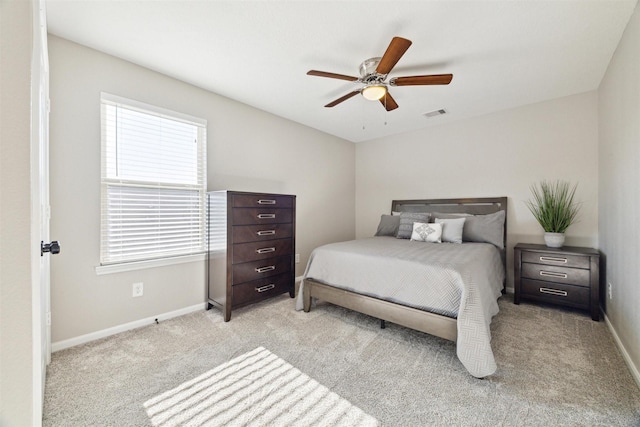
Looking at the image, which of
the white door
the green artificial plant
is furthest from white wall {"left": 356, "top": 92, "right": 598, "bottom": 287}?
the white door

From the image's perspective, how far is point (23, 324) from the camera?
51cm

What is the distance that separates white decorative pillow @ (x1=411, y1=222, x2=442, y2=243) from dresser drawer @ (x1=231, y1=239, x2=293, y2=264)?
1605 mm

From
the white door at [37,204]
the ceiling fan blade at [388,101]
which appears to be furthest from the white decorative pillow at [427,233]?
the white door at [37,204]

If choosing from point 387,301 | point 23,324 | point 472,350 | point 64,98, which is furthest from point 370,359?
point 64,98

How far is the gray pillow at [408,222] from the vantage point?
3566mm

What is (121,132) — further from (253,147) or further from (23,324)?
(23,324)

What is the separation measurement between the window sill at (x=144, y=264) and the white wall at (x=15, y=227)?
80.9 inches

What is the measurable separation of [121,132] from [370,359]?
280cm

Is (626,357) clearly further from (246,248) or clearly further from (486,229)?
(246,248)

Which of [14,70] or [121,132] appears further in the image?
[121,132]

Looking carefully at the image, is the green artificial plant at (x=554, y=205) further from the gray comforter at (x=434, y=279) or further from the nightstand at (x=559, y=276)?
the gray comforter at (x=434, y=279)

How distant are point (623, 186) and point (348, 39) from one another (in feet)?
7.82

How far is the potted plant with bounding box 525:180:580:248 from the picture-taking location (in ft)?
9.59

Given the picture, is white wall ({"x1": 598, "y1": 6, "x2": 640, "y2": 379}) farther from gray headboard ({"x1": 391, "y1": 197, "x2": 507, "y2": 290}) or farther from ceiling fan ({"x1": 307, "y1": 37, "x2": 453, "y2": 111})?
ceiling fan ({"x1": 307, "y1": 37, "x2": 453, "y2": 111})
